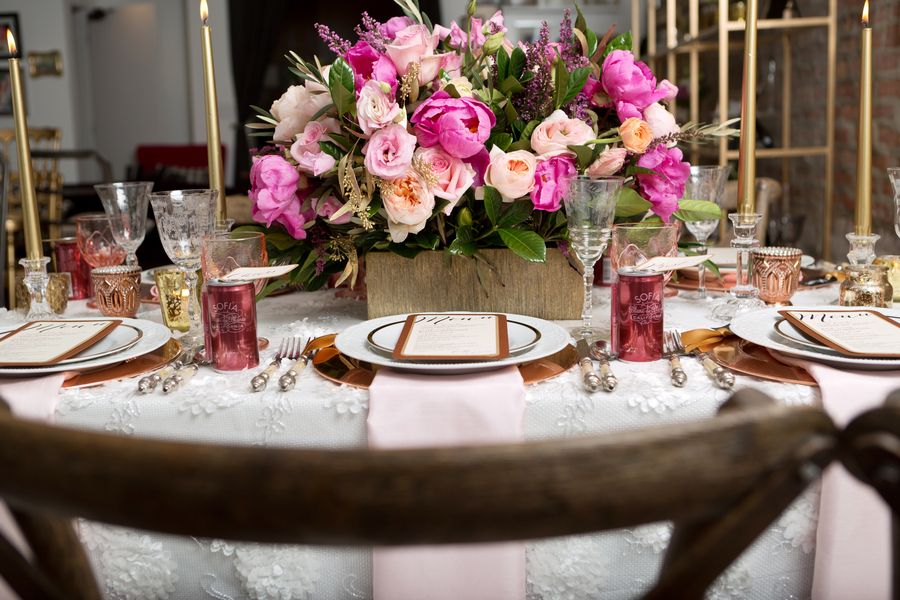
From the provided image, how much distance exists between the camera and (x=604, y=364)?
3.11ft

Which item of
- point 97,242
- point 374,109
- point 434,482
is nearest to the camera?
point 434,482

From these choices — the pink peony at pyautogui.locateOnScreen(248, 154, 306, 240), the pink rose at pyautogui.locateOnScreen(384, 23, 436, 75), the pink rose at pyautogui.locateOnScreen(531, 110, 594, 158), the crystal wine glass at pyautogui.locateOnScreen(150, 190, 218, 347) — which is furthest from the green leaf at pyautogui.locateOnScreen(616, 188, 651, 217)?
the crystal wine glass at pyautogui.locateOnScreen(150, 190, 218, 347)

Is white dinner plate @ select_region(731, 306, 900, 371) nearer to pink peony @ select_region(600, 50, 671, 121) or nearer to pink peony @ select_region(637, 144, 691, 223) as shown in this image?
pink peony @ select_region(637, 144, 691, 223)

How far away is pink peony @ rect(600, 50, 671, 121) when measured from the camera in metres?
1.14

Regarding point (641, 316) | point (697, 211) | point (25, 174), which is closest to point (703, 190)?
point (697, 211)

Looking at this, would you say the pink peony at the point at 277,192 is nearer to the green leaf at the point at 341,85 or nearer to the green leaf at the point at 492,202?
the green leaf at the point at 341,85

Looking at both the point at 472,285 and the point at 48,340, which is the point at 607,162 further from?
the point at 48,340

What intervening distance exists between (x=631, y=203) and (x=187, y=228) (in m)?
0.57

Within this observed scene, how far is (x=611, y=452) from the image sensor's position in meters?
0.36

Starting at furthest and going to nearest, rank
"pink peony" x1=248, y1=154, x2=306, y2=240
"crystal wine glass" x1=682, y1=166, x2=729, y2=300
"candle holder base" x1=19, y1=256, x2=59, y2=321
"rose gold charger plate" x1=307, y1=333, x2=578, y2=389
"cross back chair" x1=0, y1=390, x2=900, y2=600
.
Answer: "crystal wine glass" x1=682, y1=166, x2=729, y2=300, "candle holder base" x1=19, y1=256, x2=59, y2=321, "pink peony" x1=248, y1=154, x2=306, y2=240, "rose gold charger plate" x1=307, y1=333, x2=578, y2=389, "cross back chair" x1=0, y1=390, x2=900, y2=600

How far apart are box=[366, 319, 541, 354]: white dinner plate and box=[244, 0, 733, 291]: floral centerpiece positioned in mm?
97

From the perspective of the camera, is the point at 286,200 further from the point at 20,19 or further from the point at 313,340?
the point at 20,19

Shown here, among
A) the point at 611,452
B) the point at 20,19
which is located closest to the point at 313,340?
the point at 611,452

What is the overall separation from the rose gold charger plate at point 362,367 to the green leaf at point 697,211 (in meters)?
0.35
